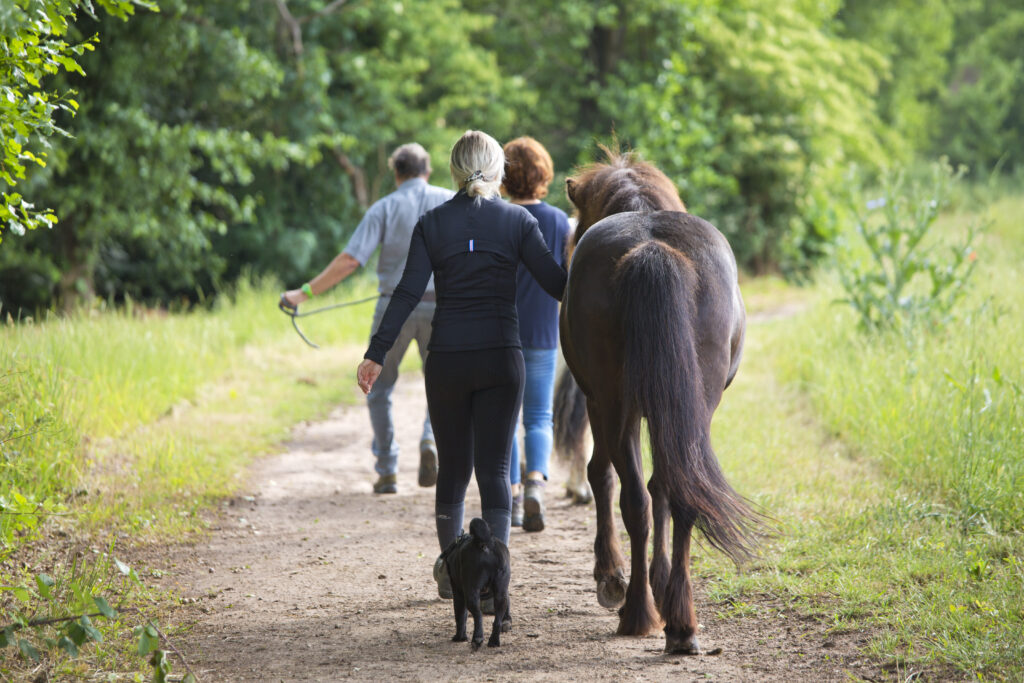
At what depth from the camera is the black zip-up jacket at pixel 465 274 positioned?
3688 mm

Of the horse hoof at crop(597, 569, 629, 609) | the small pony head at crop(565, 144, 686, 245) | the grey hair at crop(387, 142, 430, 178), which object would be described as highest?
the grey hair at crop(387, 142, 430, 178)

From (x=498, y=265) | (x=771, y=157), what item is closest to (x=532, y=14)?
(x=771, y=157)

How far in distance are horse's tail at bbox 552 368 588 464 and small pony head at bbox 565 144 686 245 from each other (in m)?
1.15

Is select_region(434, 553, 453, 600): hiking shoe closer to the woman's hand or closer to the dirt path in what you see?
the dirt path

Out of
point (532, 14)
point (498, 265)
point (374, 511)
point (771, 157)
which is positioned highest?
point (532, 14)

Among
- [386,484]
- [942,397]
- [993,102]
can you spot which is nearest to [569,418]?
[386,484]

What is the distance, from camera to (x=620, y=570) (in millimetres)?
4020

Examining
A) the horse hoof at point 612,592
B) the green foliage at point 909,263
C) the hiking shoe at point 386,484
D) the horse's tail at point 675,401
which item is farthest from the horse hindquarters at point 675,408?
the green foliage at point 909,263

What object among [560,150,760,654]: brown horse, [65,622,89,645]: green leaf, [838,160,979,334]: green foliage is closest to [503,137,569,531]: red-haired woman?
[560,150,760,654]: brown horse

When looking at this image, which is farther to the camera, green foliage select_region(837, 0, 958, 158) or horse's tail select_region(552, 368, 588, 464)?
green foliage select_region(837, 0, 958, 158)

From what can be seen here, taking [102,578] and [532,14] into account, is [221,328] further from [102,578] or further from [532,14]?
[532,14]

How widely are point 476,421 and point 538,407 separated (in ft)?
5.04

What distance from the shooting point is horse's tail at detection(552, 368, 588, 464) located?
17.8 ft

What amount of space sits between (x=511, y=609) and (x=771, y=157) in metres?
15.4
